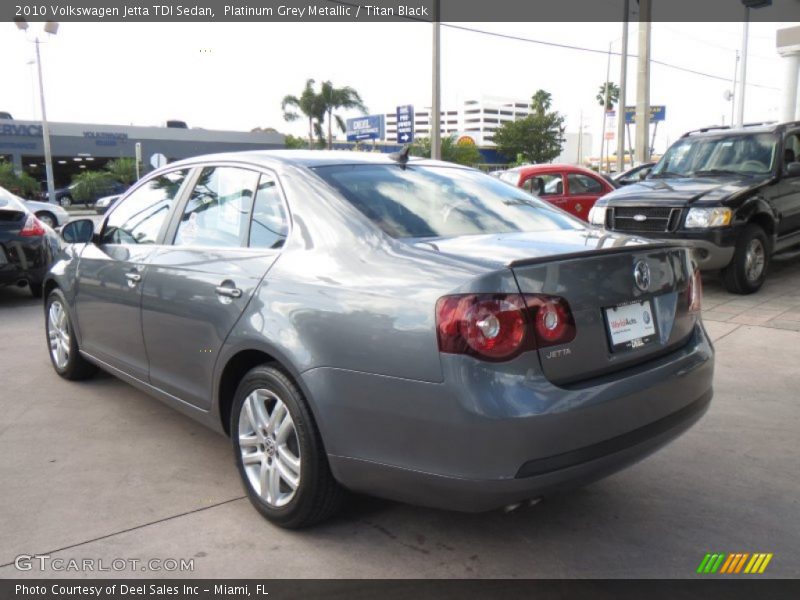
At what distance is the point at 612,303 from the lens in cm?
268

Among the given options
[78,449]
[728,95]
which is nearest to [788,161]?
[78,449]

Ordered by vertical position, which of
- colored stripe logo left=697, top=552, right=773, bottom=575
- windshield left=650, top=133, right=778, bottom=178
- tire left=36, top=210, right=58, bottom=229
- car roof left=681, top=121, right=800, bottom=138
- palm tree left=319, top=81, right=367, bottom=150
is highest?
palm tree left=319, top=81, right=367, bottom=150

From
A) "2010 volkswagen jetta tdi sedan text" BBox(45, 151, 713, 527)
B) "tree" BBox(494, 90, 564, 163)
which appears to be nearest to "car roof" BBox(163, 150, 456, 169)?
"2010 volkswagen jetta tdi sedan text" BBox(45, 151, 713, 527)

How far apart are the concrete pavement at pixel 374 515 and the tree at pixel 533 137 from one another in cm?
7127

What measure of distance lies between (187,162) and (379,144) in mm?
69725

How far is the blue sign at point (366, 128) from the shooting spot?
46.7 metres

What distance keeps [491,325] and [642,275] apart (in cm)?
80

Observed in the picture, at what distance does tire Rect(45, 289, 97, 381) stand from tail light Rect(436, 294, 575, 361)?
142 inches

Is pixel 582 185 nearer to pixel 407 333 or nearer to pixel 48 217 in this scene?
pixel 407 333

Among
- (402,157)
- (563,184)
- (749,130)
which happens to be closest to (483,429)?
(402,157)

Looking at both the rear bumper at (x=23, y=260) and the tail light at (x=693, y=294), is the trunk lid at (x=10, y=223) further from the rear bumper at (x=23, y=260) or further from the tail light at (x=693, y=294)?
the tail light at (x=693, y=294)

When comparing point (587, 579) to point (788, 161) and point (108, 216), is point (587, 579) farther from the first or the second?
point (788, 161)

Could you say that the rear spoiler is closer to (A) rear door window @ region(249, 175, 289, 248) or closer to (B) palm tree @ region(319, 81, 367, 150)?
(A) rear door window @ region(249, 175, 289, 248)

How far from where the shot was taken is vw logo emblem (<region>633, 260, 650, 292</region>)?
2.80 meters
